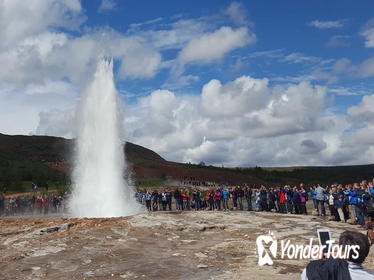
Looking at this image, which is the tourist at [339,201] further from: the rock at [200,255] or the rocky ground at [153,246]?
the rock at [200,255]

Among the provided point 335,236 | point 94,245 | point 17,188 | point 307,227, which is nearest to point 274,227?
point 307,227

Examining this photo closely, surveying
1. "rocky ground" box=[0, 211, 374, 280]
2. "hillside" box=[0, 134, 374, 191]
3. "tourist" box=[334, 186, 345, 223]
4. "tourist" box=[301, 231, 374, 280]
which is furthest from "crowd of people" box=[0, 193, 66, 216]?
Answer: "tourist" box=[301, 231, 374, 280]

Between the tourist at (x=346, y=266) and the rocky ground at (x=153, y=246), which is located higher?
the tourist at (x=346, y=266)

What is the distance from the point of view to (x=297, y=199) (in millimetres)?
20594

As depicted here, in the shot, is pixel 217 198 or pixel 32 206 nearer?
pixel 217 198

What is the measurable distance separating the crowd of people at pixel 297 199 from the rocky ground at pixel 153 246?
947 millimetres

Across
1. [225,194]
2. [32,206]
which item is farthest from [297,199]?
[32,206]

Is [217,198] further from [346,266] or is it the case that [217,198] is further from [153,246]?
[346,266]

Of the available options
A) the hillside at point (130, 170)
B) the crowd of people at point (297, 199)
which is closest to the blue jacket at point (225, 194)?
the crowd of people at point (297, 199)

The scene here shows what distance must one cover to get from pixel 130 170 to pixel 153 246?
5140 centimetres

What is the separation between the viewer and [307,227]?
15.7 meters

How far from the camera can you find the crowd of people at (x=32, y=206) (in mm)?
30344

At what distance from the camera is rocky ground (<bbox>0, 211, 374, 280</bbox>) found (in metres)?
10.1

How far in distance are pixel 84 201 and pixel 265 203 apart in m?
9.74
